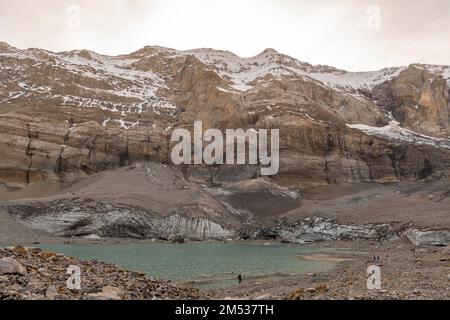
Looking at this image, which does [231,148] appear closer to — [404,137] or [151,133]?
[151,133]

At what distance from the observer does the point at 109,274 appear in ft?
65.4

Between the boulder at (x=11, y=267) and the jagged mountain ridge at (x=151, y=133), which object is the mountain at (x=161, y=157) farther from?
the boulder at (x=11, y=267)

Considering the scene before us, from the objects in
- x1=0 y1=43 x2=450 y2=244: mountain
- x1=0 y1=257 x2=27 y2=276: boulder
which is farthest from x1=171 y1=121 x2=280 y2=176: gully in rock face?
x1=0 y1=257 x2=27 y2=276: boulder

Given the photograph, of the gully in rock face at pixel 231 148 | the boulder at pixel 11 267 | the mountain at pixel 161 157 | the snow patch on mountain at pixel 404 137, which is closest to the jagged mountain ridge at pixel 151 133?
the mountain at pixel 161 157

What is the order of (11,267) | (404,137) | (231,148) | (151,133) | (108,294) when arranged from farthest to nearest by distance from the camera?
(404,137)
(151,133)
(231,148)
(11,267)
(108,294)

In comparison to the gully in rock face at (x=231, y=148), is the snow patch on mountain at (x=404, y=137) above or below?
above

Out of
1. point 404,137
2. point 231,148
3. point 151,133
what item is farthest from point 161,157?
point 404,137

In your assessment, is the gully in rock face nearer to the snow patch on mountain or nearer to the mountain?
the mountain

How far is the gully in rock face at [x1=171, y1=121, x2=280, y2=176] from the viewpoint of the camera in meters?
148

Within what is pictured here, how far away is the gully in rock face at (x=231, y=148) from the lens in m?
148

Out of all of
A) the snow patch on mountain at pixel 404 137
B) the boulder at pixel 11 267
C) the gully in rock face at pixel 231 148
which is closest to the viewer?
the boulder at pixel 11 267

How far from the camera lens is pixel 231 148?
495 feet

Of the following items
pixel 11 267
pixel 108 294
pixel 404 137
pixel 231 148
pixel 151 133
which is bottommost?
pixel 108 294

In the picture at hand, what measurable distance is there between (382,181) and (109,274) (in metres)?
145
